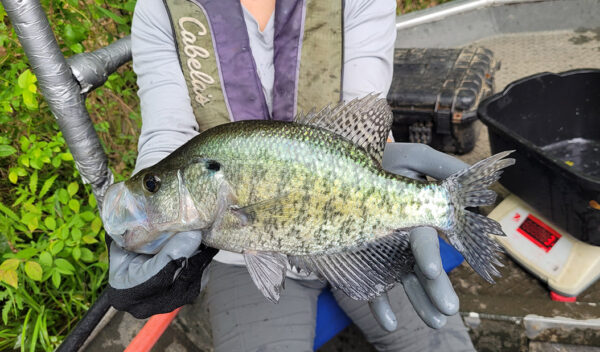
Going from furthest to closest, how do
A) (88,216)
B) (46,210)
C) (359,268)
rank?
(46,210) < (88,216) < (359,268)

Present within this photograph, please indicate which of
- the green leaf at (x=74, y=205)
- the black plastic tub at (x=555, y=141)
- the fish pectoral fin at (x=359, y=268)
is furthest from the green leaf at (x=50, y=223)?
the black plastic tub at (x=555, y=141)

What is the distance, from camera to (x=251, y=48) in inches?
79.5

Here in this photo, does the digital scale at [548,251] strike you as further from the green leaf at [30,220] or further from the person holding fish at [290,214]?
the green leaf at [30,220]

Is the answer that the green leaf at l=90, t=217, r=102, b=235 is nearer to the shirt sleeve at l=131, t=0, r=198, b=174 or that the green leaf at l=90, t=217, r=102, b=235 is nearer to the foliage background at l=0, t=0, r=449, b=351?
the foliage background at l=0, t=0, r=449, b=351

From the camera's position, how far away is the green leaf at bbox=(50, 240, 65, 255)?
2.28 metres

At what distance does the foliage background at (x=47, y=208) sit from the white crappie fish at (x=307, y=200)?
3.57ft

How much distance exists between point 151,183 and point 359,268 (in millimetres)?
678

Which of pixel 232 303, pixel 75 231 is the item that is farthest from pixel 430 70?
pixel 75 231

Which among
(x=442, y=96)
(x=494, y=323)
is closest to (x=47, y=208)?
(x=494, y=323)

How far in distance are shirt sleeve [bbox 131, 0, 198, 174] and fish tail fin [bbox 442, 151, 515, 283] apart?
3.57 feet

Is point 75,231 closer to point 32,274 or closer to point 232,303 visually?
point 32,274

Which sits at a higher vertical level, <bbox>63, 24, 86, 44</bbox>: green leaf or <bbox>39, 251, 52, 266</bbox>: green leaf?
<bbox>63, 24, 86, 44</bbox>: green leaf

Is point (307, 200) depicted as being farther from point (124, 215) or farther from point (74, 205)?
point (74, 205)

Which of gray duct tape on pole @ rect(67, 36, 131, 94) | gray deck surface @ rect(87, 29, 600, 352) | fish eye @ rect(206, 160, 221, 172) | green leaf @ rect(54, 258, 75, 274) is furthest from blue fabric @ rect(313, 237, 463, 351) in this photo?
gray duct tape on pole @ rect(67, 36, 131, 94)
